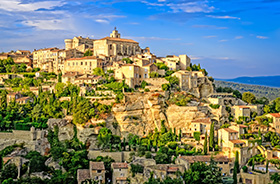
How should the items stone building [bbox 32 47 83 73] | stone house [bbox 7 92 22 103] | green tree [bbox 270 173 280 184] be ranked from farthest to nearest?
stone building [bbox 32 47 83 73] → stone house [bbox 7 92 22 103] → green tree [bbox 270 173 280 184]

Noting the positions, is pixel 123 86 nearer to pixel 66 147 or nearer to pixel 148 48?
pixel 66 147

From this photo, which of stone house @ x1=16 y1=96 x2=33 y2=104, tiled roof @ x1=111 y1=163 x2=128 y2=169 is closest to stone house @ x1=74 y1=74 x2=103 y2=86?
stone house @ x1=16 y1=96 x2=33 y2=104

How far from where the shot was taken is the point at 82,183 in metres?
34.8

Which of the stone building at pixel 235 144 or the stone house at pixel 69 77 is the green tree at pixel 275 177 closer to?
the stone building at pixel 235 144

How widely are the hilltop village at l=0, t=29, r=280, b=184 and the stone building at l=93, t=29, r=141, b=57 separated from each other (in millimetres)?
2754

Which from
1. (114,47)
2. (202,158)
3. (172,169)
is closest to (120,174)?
(172,169)

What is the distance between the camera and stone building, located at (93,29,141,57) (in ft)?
215

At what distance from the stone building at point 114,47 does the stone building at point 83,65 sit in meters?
6.21

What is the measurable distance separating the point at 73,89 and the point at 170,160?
19184 mm

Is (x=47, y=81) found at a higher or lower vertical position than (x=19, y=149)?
higher

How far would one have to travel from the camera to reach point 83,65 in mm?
59125

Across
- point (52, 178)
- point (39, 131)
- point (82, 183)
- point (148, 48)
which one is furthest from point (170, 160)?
point (148, 48)

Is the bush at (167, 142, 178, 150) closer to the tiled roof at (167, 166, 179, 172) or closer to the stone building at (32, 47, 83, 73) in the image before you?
the tiled roof at (167, 166, 179, 172)

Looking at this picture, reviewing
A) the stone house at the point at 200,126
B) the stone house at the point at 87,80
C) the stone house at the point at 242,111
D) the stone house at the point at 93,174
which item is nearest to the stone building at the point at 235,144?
the stone house at the point at 200,126
